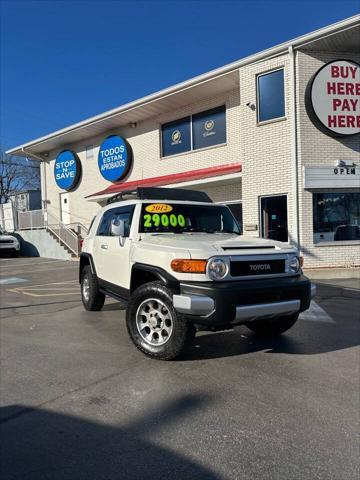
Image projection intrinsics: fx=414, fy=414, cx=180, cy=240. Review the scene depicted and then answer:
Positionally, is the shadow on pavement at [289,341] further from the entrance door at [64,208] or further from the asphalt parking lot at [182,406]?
the entrance door at [64,208]

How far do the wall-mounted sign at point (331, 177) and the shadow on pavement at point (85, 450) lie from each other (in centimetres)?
971

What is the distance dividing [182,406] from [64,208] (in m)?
20.4

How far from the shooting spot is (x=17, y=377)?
14.3 feet

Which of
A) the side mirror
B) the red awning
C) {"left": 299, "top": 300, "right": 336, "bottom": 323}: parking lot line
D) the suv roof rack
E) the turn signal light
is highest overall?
the red awning

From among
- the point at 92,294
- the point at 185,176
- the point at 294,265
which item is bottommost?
the point at 92,294

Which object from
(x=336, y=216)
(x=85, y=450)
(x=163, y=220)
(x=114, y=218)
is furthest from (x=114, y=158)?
(x=85, y=450)

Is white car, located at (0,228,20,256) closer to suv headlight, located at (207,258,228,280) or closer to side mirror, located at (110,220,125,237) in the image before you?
side mirror, located at (110,220,125,237)

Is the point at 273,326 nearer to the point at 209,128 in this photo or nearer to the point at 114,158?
the point at 209,128

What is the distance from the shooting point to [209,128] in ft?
49.9

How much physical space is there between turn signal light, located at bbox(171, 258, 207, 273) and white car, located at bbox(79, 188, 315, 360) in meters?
0.01

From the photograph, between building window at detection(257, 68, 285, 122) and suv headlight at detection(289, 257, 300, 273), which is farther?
building window at detection(257, 68, 285, 122)

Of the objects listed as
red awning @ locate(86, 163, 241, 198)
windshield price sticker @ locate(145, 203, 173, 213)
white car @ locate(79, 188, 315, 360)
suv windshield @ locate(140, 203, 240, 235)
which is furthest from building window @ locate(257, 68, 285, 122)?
windshield price sticker @ locate(145, 203, 173, 213)

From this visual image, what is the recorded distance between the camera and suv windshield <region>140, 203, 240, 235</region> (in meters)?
5.63

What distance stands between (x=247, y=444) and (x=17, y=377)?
2.59 meters
